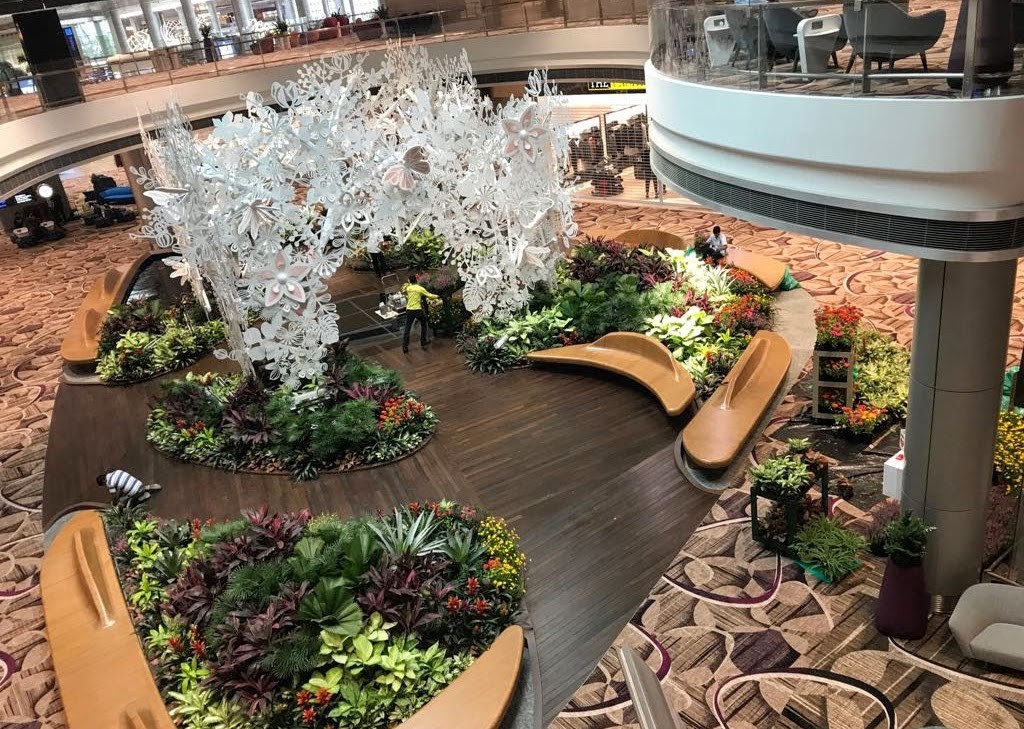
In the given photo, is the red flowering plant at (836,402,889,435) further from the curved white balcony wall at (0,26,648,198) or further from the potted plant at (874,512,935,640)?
the curved white balcony wall at (0,26,648,198)

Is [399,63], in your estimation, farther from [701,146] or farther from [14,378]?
[701,146]

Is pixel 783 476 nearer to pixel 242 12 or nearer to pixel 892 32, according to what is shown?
pixel 892 32

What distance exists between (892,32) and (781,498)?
3322mm

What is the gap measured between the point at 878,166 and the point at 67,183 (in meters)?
28.2

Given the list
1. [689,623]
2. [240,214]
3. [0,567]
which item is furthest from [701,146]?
[0,567]

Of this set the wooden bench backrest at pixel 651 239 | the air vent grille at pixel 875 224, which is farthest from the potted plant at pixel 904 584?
the wooden bench backrest at pixel 651 239

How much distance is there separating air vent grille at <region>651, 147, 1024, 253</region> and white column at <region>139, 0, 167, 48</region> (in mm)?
23914

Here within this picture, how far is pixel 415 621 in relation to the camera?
565 cm

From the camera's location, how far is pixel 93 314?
12.4 metres

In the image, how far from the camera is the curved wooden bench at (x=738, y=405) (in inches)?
282

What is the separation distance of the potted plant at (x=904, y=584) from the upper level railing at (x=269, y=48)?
11666 millimetres

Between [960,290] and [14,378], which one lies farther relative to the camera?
[14,378]

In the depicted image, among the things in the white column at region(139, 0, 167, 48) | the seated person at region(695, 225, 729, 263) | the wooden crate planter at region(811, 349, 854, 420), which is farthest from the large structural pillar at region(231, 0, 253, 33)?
the wooden crate planter at region(811, 349, 854, 420)

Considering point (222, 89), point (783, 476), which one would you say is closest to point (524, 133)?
point (783, 476)
